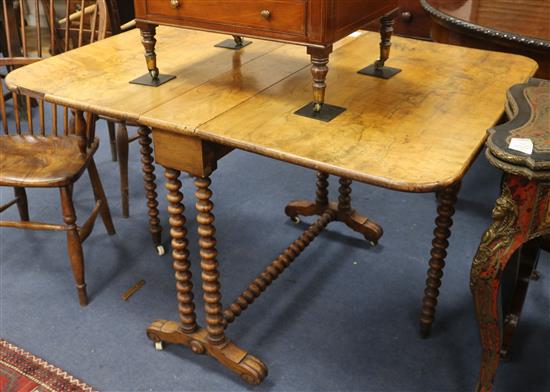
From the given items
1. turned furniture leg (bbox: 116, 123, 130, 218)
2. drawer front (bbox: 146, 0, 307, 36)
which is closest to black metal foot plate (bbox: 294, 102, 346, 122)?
drawer front (bbox: 146, 0, 307, 36)

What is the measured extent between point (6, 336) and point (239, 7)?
1.51 metres

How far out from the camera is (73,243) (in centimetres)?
227

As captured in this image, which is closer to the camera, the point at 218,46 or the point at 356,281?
the point at 218,46

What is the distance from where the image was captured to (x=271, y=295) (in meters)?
2.38

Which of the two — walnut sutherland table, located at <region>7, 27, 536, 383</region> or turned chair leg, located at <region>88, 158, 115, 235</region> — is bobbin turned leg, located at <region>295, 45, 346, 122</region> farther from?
turned chair leg, located at <region>88, 158, 115, 235</region>

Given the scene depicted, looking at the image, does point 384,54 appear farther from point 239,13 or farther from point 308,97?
point 239,13

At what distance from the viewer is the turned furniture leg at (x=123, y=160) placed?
8.96 ft

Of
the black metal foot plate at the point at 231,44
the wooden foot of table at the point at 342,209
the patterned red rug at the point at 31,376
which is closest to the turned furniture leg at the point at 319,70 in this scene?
the black metal foot plate at the point at 231,44

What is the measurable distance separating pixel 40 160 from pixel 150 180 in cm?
43

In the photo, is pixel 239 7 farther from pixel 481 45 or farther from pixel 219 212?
pixel 219 212

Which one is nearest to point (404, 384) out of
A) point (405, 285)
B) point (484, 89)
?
point (405, 285)

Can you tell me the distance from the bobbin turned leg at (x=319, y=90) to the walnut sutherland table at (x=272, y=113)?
0.03 m

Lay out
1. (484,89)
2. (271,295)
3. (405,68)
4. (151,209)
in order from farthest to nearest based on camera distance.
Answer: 1. (151,209)
2. (271,295)
3. (405,68)
4. (484,89)

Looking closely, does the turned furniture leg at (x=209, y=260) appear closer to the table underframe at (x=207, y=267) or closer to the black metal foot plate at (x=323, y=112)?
the table underframe at (x=207, y=267)
